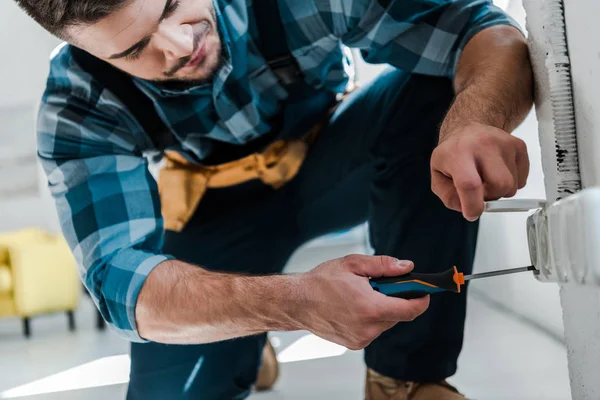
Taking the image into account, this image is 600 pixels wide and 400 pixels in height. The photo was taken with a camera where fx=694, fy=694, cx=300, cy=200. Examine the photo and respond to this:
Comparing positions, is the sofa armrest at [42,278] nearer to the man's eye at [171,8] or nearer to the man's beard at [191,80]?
the man's beard at [191,80]

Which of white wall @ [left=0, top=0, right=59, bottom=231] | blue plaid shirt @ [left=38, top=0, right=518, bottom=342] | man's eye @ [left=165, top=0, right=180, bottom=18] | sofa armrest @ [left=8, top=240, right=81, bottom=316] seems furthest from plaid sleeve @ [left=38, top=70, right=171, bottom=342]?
white wall @ [left=0, top=0, right=59, bottom=231]

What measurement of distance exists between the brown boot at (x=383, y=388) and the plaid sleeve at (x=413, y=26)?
52cm

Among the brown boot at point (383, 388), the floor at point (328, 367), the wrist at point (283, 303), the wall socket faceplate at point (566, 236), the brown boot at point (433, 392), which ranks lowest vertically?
the floor at point (328, 367)

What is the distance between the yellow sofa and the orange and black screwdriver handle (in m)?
3.21

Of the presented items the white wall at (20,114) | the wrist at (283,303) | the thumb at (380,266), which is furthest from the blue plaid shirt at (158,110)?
the white wall at (20,114)

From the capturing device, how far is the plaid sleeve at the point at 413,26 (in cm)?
101

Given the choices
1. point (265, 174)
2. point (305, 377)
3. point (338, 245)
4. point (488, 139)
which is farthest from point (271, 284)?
point (338, 245)

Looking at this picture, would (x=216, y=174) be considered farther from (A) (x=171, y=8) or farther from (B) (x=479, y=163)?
(B) (x=479, y=163)

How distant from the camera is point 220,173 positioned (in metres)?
1.38

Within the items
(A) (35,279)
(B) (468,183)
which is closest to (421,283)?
(B) (468,183)

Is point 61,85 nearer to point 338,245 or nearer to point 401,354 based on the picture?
point 401,354

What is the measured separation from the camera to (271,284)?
33.0 inches

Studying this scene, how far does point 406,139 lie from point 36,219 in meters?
4.50

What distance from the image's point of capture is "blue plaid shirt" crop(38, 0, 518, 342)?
1053 millimetres
